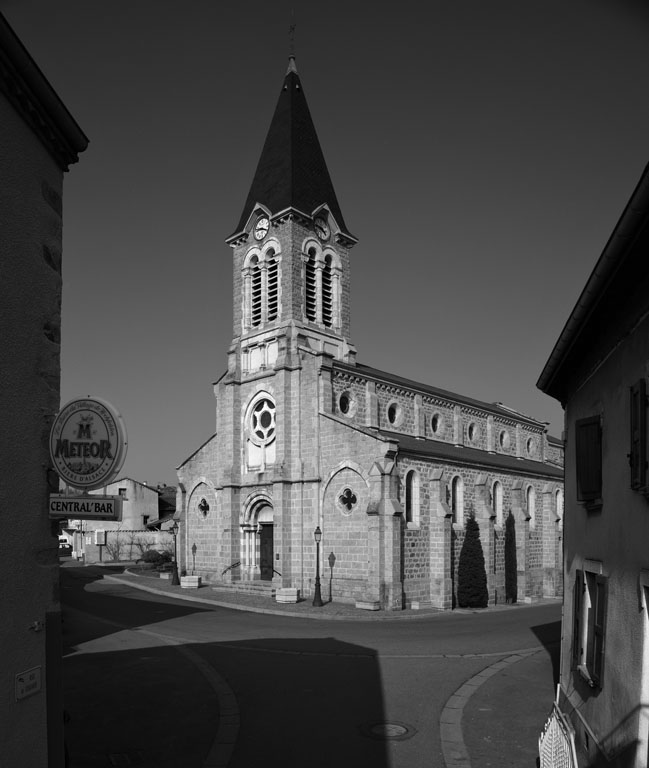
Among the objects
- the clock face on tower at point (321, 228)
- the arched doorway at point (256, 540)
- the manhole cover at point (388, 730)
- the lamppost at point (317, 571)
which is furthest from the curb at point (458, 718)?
the clock face on tower at point (321, 228)

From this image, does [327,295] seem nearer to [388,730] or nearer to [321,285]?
[321,285]

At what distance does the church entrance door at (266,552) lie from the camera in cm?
3269

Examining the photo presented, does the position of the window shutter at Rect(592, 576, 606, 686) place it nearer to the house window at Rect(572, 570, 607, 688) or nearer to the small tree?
the house window at Rect(572, 570, 607, 688)

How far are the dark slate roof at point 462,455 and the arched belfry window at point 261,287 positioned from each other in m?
7.96

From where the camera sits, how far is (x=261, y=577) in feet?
108

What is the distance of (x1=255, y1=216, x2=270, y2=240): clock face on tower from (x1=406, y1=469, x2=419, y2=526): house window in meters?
14.0

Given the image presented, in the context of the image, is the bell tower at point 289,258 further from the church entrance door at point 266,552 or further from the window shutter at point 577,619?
the window shutter at point 577,619

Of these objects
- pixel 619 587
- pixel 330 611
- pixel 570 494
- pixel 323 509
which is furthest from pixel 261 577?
pixel 619 587

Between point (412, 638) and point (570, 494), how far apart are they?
9112mm

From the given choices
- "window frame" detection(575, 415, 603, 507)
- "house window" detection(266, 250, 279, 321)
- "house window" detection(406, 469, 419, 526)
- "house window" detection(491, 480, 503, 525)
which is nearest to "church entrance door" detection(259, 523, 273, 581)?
"house window" detection(406, 469, 419, 526)

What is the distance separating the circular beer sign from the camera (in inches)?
258

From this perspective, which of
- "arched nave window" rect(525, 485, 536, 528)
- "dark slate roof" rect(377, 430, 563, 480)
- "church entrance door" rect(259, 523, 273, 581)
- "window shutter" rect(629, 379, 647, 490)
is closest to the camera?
"window shutter" rect(629, 379, 647, 490)

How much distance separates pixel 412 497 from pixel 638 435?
22.5 metres

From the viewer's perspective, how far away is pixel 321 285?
115 feet
